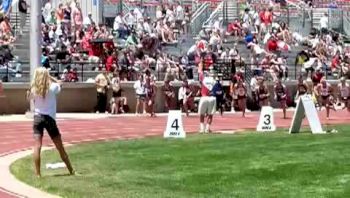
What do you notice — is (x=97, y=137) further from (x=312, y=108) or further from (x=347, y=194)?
(x=347, y=194)

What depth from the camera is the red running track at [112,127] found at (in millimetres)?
22125

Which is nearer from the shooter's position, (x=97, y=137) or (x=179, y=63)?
(x=97, y=137)

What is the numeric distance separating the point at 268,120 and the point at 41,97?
11898 mm

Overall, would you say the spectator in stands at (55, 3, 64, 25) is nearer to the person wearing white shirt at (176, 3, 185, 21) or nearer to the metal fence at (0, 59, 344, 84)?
the metal fence at (0, 59, 344, 84)

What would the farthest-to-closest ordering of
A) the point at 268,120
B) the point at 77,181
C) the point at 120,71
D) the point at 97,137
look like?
the point at 120,71 → the point at 268,120 → the point at 97,137 → the point at 77,181

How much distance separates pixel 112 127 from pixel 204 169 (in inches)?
468

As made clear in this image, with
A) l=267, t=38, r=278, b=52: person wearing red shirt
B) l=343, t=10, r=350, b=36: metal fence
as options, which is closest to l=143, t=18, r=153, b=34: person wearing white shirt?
l=267, t=38, r=278, b=52: person wearing red shirt

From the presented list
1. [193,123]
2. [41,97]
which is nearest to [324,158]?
[41,97]

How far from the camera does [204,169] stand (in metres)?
15.2

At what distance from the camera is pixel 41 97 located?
14.5 metres

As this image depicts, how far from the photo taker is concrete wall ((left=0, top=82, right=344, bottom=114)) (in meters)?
31.8

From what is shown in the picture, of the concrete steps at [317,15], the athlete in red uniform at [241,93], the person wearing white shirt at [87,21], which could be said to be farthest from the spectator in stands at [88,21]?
the concrete steps at [317,15]

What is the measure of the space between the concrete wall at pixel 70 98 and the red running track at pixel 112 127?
9.73 feet

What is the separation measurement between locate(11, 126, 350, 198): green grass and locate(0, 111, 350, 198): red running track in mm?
2045
